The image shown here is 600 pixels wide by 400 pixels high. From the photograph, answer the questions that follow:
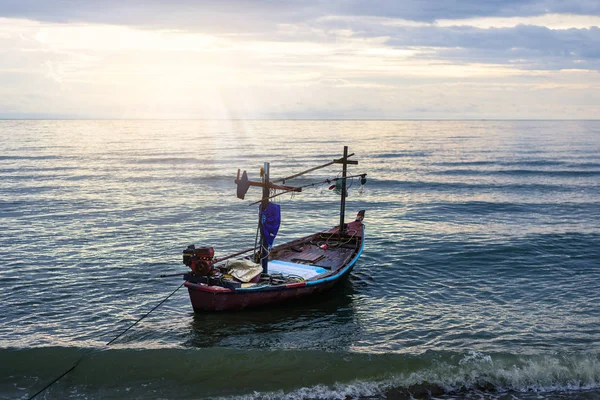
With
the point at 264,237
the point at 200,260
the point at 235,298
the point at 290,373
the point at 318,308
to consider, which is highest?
the point at 264,237

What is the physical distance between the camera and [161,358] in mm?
16203

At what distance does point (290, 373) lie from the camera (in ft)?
50.8

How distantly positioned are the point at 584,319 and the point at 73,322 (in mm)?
19320

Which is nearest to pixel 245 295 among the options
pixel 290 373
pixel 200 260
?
pixel 200 260

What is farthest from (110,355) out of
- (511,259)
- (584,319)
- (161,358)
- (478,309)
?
(511,259)

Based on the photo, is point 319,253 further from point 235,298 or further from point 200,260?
point 200,260

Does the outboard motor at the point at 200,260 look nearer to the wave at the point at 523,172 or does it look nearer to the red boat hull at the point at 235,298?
the red boat hull at the point at 235,298

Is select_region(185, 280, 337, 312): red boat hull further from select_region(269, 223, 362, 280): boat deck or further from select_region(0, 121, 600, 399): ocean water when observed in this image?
select_region(269, 223, 362, 280): boat deck

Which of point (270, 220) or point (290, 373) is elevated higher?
point (270, 220)

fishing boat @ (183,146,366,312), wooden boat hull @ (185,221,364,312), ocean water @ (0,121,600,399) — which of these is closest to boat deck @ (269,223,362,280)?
fishing boat @ (183,146,366,312)

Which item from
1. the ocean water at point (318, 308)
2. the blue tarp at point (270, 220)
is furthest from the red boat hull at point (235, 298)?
the blue tarp at point (270, 220)

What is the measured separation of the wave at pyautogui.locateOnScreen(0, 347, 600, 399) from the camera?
14.6m

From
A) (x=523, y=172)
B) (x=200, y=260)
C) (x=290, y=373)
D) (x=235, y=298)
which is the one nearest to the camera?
(x=290, y=373)

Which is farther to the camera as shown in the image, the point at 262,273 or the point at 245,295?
the point at 262,273
